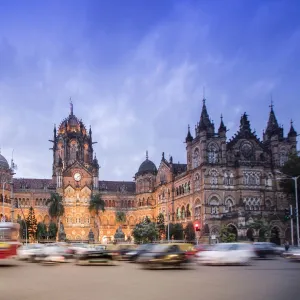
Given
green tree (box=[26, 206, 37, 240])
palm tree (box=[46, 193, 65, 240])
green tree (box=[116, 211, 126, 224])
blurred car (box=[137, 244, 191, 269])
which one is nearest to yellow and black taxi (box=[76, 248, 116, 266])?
blurred car (box=[137, 244, 191, 269])

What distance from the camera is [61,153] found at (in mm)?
123562

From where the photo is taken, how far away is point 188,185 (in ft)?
319

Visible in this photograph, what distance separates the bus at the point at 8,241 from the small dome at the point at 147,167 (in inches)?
3401

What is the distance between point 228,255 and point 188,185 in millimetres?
65574

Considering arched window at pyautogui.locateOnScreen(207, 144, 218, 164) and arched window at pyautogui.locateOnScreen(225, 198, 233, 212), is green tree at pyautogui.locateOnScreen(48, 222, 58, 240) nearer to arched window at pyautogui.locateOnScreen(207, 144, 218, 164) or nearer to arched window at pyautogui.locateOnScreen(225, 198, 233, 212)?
arched window at pyautogui.locateOnScreen(207, 144, 218, 164)

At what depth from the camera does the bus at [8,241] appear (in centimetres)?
3102

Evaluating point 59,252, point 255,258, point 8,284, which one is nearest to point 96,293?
point 8,284

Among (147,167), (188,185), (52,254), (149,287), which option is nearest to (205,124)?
(188,185)

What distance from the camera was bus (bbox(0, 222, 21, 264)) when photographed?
3102 centimetres

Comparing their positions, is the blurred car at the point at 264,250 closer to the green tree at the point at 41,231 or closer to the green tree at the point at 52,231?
the green tree at the point at 41,231

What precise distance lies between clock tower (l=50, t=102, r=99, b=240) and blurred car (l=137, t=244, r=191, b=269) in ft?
287

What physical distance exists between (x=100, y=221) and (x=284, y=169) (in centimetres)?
5023

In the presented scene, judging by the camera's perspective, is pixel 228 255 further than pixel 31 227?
No

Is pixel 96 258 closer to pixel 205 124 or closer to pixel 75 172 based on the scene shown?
pixel 205 124
